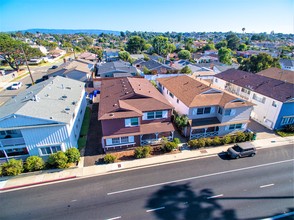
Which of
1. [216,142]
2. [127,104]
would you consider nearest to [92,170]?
[127,104]

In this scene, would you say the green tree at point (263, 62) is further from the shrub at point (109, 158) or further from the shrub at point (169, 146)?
the shrub at point (109, 158)

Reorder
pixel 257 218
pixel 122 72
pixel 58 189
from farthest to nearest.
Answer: pixel 122 72
pixel 58 189
pixel 257 218

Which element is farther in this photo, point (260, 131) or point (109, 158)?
point (260, 131)

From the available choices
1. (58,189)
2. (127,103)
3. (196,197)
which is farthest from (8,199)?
(196,197)

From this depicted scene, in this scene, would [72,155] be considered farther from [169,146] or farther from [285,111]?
Answer: [285,111]

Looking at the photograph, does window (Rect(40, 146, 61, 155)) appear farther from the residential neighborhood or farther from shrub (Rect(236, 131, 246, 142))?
shrub (Rect(236, 131, 246, 142))

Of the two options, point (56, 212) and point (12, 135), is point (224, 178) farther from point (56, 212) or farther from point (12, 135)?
point (12, 135)
